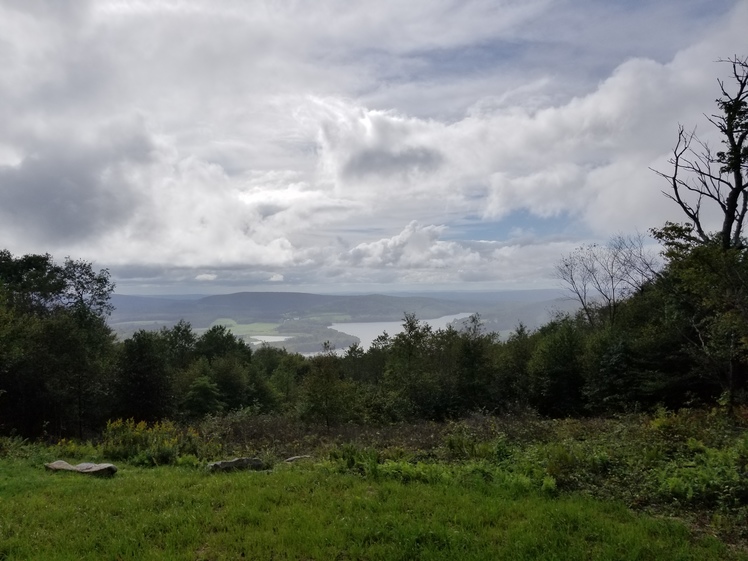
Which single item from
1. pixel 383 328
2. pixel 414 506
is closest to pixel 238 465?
pixel 414 506

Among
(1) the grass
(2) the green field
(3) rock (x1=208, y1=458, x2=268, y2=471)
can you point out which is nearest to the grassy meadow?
(1) the grass

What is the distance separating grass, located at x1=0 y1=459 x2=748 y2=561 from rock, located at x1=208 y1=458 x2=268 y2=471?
126 centimetres

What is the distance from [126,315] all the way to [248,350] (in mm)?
148844

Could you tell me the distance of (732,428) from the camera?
11461 millimetres

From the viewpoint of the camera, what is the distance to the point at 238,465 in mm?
9281

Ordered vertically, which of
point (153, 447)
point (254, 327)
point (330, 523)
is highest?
point (330, 523)

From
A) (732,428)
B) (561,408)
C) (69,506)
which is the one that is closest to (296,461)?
(69,506)

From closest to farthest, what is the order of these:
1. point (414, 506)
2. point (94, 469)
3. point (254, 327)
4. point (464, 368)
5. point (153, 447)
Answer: point (414, 506) < point (94, 469) < point (153, 447) < point (464, 368) < point (254, 327)

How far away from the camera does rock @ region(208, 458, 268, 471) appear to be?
9.05 m

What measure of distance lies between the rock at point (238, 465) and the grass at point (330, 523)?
126cm

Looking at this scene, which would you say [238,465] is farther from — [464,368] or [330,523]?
[464,368]

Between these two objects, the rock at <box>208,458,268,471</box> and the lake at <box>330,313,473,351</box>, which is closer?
the rock at <box>208,458,268,471</box>

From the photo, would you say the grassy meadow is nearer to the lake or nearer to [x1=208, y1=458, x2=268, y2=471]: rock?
[x1=208, y1=458, x2=268, y2=471]: rock

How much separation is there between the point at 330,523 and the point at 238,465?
406 cm
